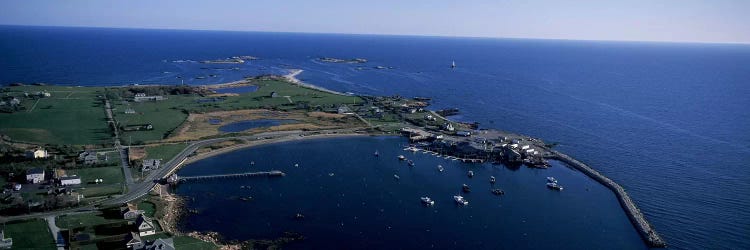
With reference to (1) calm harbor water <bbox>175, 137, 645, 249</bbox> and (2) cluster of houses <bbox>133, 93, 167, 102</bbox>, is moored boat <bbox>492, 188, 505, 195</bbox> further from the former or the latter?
(2) cluster of houses <bbox>133, 93, 167, 102</bbox>

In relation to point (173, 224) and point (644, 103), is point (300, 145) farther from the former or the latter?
point (644, 103)

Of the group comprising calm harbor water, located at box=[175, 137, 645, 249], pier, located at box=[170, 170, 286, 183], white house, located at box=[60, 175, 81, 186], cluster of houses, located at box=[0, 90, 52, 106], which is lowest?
calm harbor water, located at box=[175, 137, 645, 249]

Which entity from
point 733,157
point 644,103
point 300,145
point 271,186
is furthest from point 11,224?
point 644,103

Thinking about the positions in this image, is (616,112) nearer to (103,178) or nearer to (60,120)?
(103,178)

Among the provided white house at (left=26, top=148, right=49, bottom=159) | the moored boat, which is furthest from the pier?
the moored boat

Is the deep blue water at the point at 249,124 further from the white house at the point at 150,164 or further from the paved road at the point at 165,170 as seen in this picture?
the white house at the point at 150,164

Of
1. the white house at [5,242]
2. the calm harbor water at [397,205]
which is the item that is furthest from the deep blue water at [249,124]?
the white house at [5,242]

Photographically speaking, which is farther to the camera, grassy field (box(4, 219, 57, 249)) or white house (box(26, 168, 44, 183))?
white house (box(26, 168, 44, 183))
